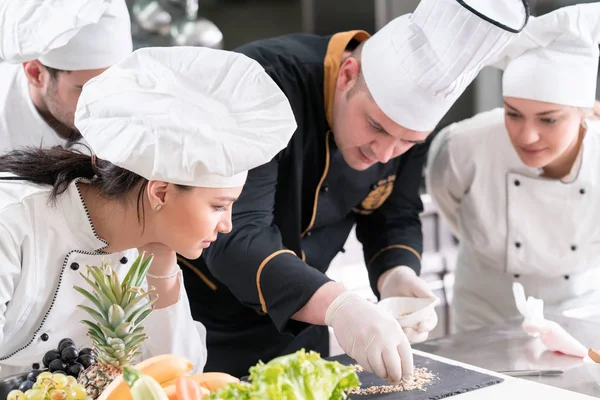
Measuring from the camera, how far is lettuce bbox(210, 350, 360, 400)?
955mm

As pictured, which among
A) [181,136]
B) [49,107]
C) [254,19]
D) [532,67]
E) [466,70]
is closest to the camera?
[181,136]

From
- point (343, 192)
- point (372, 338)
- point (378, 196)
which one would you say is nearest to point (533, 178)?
point (378, 196)

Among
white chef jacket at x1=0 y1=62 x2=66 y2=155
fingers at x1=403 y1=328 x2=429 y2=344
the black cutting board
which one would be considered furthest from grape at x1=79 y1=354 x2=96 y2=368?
white chef jacket at x1=0 y1=62 x2=66 y2=155

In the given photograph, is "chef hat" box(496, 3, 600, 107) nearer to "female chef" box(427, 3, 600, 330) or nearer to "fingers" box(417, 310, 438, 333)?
"female chef" box(427, 3, 600, 330)

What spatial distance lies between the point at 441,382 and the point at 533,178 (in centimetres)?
98

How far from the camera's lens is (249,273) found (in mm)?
1861

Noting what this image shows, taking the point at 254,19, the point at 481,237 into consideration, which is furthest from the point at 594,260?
the point at 254,19

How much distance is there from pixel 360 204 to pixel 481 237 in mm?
443

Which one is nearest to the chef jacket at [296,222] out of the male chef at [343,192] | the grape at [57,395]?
the male chef at [343,192]

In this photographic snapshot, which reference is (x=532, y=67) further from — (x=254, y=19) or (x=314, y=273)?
(x=254, y=19)

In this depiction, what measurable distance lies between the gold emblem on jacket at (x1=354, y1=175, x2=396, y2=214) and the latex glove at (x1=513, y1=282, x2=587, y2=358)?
489 mm

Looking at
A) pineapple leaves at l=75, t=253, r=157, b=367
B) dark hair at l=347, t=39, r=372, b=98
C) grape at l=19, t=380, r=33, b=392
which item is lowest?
grape at l=19, t=380, r=33, b=392

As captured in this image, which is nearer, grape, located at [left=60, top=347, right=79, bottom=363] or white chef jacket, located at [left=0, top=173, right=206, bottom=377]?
grape, located at [left=60, top=347, right=79, bottom=363]

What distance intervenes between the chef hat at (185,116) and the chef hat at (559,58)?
1.04 meters
